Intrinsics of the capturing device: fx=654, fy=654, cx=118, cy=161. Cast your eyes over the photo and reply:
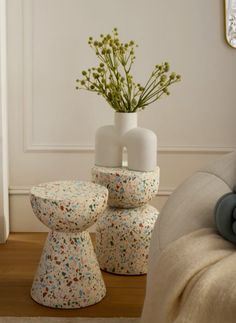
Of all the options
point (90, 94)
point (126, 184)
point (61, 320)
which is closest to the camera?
point (61, 320)

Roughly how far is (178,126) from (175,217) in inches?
63.7

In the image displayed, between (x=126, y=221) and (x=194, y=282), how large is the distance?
125cm

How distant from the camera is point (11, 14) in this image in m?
3.54

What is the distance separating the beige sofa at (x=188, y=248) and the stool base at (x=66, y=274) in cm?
65

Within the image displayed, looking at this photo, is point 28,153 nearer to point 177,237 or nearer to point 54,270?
point 54,270

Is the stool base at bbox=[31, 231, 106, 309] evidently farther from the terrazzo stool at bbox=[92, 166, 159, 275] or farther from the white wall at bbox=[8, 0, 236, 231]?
the white wall at bbox=[8, 0, 236, 231]

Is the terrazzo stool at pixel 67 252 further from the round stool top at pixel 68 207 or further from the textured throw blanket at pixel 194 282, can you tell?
the textured throw blanket at pixel 194 282

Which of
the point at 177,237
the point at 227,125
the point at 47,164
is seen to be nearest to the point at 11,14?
the point at 47,164

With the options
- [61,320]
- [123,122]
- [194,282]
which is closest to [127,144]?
[123,122]

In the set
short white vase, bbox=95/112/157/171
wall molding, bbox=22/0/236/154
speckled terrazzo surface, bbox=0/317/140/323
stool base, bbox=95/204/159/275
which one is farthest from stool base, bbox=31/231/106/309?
wall molding, bbox=22/0/236/154

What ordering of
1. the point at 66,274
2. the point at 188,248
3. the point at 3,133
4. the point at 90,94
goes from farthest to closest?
the point at 90,94 → the point at 3,133 → the point at 66,274 → the point at 188,248

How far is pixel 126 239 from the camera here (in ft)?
10.1

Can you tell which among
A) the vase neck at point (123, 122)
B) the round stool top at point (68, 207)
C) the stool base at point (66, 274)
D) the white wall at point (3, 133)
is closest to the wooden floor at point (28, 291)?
the stool base at point (66, 274)

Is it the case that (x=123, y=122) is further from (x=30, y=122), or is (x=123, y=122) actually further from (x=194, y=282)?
(x=194, y=282)
